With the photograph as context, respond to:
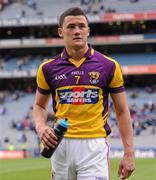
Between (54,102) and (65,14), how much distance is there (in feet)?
2.65

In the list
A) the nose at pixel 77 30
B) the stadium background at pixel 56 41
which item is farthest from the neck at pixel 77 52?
the stadium background at pixel 56 41

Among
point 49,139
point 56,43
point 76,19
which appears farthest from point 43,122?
point 56,43

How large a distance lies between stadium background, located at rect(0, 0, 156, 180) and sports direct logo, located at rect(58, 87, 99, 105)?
34590 millimetres

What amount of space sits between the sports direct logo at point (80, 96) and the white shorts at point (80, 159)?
337 millimetres

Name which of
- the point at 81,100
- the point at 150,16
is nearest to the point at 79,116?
the point at 81,100

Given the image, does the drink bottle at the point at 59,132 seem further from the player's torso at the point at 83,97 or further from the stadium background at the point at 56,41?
the stadium background at the point at 56,41

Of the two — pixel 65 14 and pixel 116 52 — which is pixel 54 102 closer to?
pixel 65 14

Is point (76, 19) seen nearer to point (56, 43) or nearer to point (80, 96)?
point (80, 96)

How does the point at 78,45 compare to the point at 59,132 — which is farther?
the point at 78,45

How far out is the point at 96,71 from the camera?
16.0 ft

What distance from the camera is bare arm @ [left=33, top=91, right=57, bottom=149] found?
14.5 feet

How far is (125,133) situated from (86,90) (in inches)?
20.1

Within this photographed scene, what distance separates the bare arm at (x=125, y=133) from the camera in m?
4.77

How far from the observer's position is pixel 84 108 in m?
4.82
